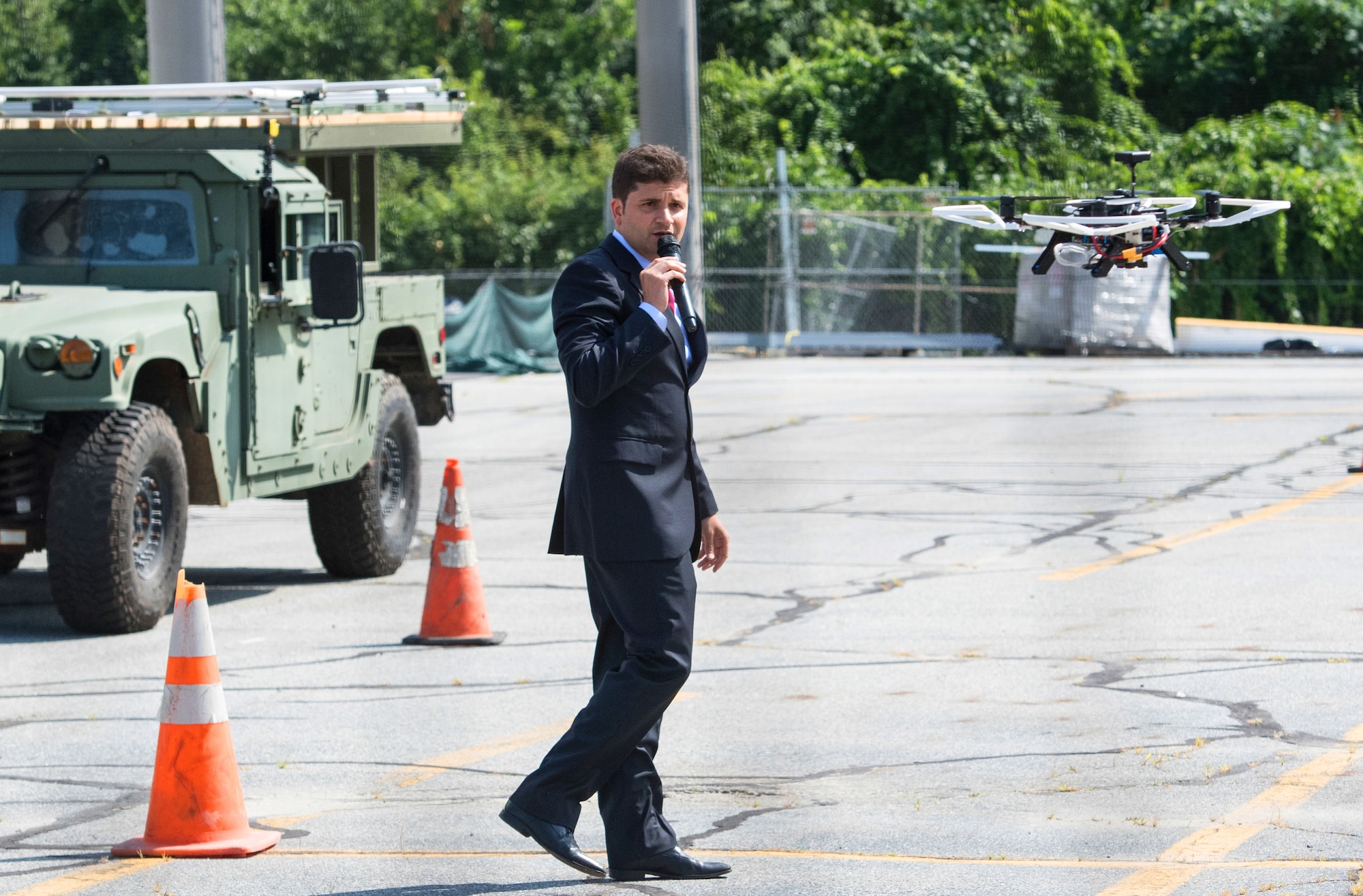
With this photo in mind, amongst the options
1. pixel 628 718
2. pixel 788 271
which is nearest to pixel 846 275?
pixel 788 271

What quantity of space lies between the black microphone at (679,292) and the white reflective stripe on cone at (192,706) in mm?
1687

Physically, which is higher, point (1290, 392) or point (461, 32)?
point (461, 32)

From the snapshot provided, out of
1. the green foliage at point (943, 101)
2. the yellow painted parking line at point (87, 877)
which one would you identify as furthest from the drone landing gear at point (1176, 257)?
the green foliage at point (943, 101)

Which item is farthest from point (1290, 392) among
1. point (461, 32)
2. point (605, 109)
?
point (461, 32)

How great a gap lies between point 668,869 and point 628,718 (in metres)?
0.41

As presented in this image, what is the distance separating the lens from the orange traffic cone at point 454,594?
29.1 feet

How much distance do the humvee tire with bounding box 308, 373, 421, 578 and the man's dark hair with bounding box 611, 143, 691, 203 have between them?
6436 mm

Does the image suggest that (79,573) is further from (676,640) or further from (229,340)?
(676,640)

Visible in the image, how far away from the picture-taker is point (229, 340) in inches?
396

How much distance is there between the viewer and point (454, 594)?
8.88 meters

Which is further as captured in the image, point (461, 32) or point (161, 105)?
point (461, 32)

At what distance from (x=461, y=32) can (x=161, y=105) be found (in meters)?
36.1

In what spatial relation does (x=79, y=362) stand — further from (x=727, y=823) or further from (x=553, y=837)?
(x=553, y=837)

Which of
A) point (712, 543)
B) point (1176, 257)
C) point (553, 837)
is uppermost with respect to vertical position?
point (1176, 257)
